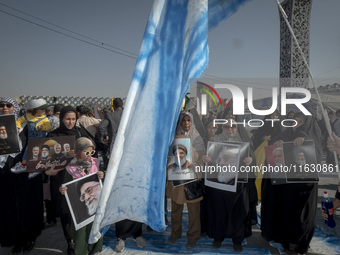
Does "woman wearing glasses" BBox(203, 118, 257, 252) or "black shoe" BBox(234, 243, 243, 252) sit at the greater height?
"woman wearing glasses" BBox(203, 118, 257, 252)

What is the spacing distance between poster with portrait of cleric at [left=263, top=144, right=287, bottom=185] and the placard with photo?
100 centimetres

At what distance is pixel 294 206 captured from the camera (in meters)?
2.95

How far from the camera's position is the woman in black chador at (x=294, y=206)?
2.89m

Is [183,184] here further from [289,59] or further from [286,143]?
[289,59]

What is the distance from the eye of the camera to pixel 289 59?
20031 mm

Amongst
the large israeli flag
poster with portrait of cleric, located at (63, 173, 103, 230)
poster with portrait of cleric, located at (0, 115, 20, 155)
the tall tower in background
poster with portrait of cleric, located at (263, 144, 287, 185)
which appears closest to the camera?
the large israeli flag

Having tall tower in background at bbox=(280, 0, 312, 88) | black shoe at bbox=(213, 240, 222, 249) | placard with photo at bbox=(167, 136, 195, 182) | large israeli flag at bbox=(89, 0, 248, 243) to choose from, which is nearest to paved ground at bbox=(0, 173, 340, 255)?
black shoe at bbox=(213, 240, 222, 249)

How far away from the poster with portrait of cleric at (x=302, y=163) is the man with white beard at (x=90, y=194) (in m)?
2.18

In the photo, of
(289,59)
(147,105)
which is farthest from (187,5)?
(289,59)

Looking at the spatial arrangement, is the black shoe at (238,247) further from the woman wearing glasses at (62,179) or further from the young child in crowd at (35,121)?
the young child in crowd at (35,121)

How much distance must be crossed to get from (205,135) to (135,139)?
2042mm

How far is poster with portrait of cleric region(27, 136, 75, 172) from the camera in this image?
2.69 m

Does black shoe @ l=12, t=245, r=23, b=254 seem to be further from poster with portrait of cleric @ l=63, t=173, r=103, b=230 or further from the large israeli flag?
the large israeli flag

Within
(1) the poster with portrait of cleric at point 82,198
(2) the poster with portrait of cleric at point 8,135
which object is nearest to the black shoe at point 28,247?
(1) the poster with portrait of cleric at point 82,198
